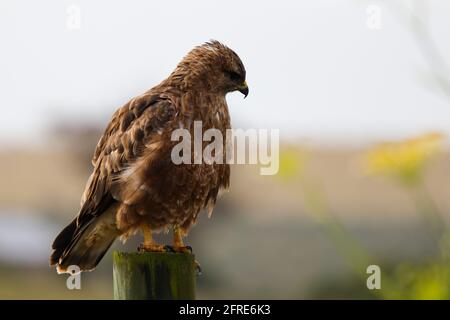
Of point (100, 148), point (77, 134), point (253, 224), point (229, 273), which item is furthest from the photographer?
point (253, 224)

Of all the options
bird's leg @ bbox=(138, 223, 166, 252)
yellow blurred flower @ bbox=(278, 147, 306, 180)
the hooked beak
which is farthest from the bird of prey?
yellow blurred flower @ bbox=(278, 147, 306, 180)

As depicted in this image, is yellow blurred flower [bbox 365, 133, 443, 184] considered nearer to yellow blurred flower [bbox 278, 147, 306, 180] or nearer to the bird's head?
yellow blurred flower [bbox 278, 147, 306, 180]

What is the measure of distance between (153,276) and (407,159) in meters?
1.27

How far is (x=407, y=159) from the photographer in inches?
174

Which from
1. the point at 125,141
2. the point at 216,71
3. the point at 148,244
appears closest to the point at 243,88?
the point at 216,71

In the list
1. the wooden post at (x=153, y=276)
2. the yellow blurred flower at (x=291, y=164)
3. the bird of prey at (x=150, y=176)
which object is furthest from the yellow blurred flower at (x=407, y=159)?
the bird of prey at (x=150, y=176)

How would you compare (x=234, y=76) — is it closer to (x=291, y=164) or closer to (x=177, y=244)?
(x=177, y=244)

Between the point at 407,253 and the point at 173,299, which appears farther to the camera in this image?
the point at 407,253

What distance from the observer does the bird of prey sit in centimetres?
598

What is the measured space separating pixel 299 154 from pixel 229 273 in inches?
771

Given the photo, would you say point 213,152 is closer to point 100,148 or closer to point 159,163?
point 159,163
